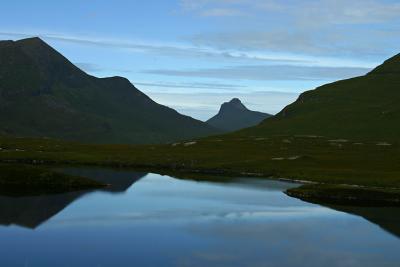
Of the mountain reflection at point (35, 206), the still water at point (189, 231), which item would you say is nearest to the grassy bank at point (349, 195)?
the still water at point (189, 231)

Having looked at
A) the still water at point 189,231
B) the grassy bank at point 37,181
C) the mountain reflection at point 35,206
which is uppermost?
the grassy bank at point 37,181

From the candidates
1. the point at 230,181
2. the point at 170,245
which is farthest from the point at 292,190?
the point at 170,245

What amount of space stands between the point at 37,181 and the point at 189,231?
39.8 m

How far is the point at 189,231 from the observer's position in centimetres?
5500

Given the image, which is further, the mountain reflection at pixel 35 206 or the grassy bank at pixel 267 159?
the grassy bank at pixel 267 159

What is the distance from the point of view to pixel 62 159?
437 ft

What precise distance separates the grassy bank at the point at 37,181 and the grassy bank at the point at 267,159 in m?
36.8

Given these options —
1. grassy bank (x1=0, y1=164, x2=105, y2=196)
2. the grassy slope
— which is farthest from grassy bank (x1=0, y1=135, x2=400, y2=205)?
grassy bank (x1=0, y1=164, x2=105, y2=196)

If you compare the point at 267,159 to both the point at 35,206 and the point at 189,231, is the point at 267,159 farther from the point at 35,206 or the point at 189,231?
the point at 189,231

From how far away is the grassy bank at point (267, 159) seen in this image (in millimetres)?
105188

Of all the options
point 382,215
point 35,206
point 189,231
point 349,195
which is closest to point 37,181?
point 35,206

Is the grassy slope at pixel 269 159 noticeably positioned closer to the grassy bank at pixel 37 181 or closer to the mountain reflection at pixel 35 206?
the mountain reflection at pixel 35 206

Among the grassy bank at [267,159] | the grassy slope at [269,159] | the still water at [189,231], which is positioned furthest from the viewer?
the grassy slope at [269,159]

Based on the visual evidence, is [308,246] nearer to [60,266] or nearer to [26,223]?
[60,266]
